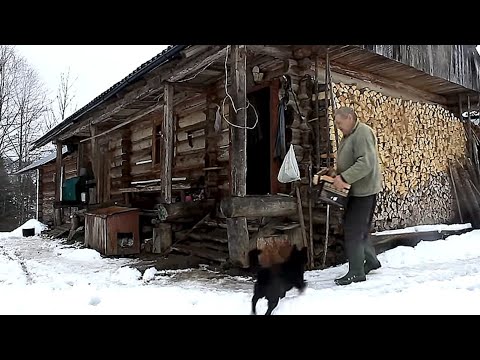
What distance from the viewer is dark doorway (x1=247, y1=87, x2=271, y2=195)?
8.20 m

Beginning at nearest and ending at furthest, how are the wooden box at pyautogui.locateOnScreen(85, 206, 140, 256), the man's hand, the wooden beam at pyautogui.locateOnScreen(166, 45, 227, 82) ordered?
the man's hand < the wooden beam at pyautogui.locateOnScreen(166, 45, 227, 82) < the wooden box at pyautogui.locateOnScreen(85, 206, 140, 256)

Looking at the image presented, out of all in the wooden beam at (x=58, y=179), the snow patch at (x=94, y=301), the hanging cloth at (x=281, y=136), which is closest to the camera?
the snow patch at (x=94, y=301)

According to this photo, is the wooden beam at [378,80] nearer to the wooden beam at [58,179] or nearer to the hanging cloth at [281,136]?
the hanging cloth at [281,136]

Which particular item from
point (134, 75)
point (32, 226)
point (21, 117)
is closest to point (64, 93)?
point (21, 117)

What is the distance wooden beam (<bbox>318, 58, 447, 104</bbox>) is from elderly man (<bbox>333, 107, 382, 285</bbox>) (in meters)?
2.85

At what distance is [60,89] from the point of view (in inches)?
1313

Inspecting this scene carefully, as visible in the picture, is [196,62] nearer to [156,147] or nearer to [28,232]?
[156,147]

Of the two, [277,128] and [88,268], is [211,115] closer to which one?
[277,128]

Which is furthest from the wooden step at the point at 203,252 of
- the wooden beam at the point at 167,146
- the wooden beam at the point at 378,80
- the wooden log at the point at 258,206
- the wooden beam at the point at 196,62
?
the wooden beam at the point at 378,80

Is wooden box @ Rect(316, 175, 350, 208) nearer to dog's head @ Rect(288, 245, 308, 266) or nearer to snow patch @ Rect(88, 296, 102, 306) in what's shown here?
dog's head @ Rect(288, 245, 308, 266)

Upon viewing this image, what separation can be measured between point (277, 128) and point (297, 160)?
2.06 ft

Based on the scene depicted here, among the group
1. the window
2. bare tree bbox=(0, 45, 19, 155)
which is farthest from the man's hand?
bare tree bbox=(0, 45, 19, 155)

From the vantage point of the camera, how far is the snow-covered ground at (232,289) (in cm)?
334

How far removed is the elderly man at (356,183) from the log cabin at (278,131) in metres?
1.34
